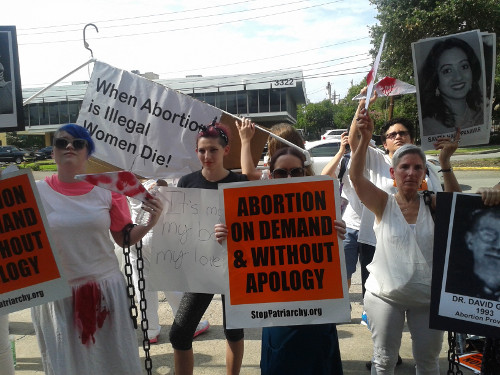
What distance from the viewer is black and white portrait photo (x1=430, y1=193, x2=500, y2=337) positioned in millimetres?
2344

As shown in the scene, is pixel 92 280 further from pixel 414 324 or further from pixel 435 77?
pixel 435 77

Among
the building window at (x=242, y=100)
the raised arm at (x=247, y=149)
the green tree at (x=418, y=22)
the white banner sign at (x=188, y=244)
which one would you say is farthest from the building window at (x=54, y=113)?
the white banner sign at (x=188, y=244)

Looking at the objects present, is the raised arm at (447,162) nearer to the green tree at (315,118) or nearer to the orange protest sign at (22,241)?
the orange protest sign at (22,241)

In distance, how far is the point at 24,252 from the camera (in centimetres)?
248

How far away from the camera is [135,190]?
8.24ft

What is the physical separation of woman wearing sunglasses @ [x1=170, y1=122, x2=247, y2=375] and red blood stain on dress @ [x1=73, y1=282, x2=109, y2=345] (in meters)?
0.57

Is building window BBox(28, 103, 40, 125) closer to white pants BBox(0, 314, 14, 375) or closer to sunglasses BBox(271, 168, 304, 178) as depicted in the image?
white pants BBox(0, 314, 14, 375)

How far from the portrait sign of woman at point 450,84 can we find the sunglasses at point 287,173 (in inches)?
34.4

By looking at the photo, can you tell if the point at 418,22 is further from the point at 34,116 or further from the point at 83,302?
the point at 34,116

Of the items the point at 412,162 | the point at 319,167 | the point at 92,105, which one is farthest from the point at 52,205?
the point at 319,167

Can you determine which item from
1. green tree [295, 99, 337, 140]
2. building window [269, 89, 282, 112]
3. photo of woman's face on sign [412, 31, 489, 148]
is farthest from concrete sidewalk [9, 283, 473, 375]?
green tree [295, 99, 337, 140]

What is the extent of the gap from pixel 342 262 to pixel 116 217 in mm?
1297

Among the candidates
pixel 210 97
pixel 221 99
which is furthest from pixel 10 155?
pixel 221 99

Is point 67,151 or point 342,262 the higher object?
point 67,151
